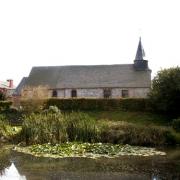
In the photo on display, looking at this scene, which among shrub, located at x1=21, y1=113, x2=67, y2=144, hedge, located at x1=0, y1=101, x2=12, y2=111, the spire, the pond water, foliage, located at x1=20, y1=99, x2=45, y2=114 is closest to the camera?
the pond water

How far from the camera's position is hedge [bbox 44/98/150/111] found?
40406mm

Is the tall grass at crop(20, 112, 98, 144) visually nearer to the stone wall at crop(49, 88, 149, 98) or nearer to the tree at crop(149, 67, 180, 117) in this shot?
the tree at crop(149, 67, 180, 117)

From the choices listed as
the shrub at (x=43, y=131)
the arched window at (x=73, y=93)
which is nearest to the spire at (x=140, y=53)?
the arched window at (x=73, y=93)

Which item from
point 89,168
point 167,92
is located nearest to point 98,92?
point 167,92

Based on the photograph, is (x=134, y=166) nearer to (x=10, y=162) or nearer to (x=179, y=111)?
(x=10, y=162)

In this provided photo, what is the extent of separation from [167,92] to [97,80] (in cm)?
1855

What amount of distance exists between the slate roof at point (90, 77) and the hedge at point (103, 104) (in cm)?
1084

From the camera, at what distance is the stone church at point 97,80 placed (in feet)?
171

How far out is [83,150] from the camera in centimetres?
2062

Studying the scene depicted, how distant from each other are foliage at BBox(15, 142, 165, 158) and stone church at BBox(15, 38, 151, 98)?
29.1 metres

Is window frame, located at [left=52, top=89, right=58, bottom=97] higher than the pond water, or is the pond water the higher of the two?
window frame, located at [left=52, top=89, right=58, bottom=97]

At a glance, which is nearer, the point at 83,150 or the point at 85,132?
the point at 83,150

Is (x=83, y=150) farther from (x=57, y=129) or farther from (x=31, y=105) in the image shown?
(x=31, y=105)

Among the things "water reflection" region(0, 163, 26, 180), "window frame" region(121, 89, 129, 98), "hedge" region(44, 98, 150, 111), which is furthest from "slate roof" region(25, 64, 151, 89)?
"water reflection" region(0, 163, 26, 180)
